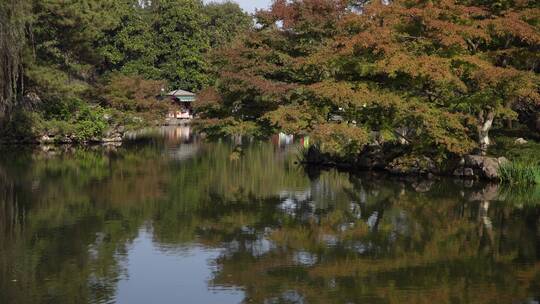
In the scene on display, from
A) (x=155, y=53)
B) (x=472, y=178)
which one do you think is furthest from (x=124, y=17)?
(x=472, y=178)

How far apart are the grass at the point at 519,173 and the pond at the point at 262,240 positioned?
2.28ft

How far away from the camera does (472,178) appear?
59.4ft

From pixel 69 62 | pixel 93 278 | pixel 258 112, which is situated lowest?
pixel 93 278

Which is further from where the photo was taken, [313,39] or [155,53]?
[155,53]

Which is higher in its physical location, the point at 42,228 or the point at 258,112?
the point at 258,112

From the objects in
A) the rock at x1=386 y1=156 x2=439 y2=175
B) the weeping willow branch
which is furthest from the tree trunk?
the weeping willow branch

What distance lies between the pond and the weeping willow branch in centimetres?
672

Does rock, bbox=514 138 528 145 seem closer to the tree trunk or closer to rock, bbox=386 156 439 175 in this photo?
the tree trunk

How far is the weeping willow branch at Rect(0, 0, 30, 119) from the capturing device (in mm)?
22438

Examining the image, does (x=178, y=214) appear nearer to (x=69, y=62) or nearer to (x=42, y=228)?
(x=42, y=228)

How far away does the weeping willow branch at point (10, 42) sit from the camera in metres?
22.4

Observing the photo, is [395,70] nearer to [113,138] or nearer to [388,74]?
[388,74]

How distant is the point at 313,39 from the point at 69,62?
1522cm

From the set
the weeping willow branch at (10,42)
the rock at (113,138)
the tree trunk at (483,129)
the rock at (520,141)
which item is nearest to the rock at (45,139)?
the weeping willow branch at (10,42)
